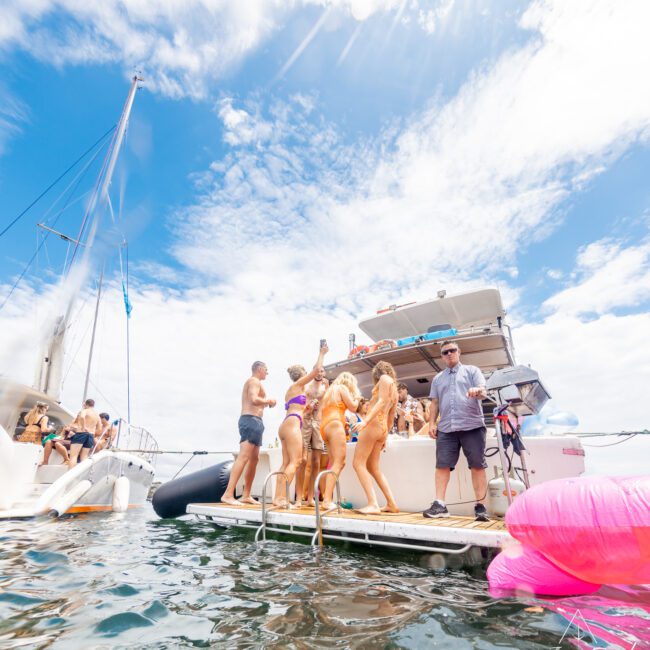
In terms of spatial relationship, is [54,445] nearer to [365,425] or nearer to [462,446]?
[365,425]

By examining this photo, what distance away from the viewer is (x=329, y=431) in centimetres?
462

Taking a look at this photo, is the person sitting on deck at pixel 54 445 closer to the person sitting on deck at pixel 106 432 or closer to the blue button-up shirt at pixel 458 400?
the person sitting on deck at pixel 106 432

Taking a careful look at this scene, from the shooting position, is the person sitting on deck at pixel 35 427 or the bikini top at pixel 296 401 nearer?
the bikini top at pixel 296 401

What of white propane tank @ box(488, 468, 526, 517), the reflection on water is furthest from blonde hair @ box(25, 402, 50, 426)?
white propane tank @ box(488, 468, 526, 517)

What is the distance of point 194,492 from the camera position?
262 inches

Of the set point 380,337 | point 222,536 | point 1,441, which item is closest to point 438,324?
point 380,337

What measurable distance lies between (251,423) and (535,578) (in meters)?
3.83

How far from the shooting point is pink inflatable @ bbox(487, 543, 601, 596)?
7.46 ft

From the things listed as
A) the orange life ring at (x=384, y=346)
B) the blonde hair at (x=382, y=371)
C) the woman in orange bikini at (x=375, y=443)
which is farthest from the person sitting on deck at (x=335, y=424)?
the orange life ring at (x=384, y=346)

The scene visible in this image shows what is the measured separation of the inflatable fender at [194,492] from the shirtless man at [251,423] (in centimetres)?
105

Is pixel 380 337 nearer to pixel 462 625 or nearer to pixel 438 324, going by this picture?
pixel 438 324

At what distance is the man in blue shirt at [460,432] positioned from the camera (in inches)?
152

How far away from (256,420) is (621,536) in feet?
14.0

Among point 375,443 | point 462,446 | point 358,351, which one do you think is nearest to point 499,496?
point 462,446
